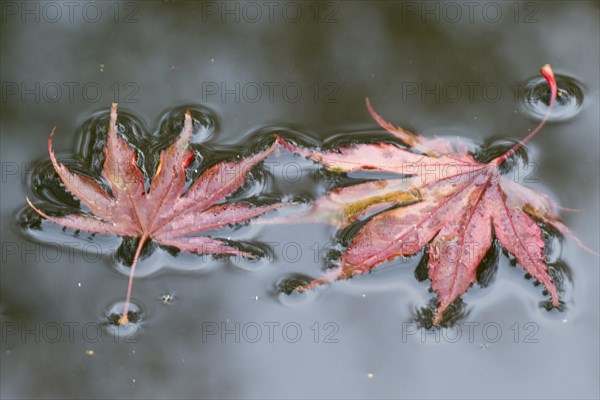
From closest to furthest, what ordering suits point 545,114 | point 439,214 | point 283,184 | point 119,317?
point 439,214 → point 119,317 → point 283,184 → point 545,114

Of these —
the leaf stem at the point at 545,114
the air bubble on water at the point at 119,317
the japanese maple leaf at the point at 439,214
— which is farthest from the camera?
the leaf stem at the point at 545,114

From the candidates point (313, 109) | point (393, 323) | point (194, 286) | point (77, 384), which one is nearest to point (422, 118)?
point (313, 109)

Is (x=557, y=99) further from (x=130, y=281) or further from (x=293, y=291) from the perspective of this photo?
(x=130, y=281)

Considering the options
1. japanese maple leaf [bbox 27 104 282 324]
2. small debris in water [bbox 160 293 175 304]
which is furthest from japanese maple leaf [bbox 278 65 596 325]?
small debris in water [bbox 160 293 175 304]

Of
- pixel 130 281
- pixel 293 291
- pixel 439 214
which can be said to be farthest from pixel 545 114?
pixel 130 281

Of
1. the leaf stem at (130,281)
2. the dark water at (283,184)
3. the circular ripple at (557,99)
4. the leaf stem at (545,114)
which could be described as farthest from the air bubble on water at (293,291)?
the circular ripple at (557,99)

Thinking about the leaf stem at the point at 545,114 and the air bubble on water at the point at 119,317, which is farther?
the leaf stem at the point at 545,114

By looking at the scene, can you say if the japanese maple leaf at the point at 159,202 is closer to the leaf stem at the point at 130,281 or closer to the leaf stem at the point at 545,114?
the leaf stem at the point at 130,281

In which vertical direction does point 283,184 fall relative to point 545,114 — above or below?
below
